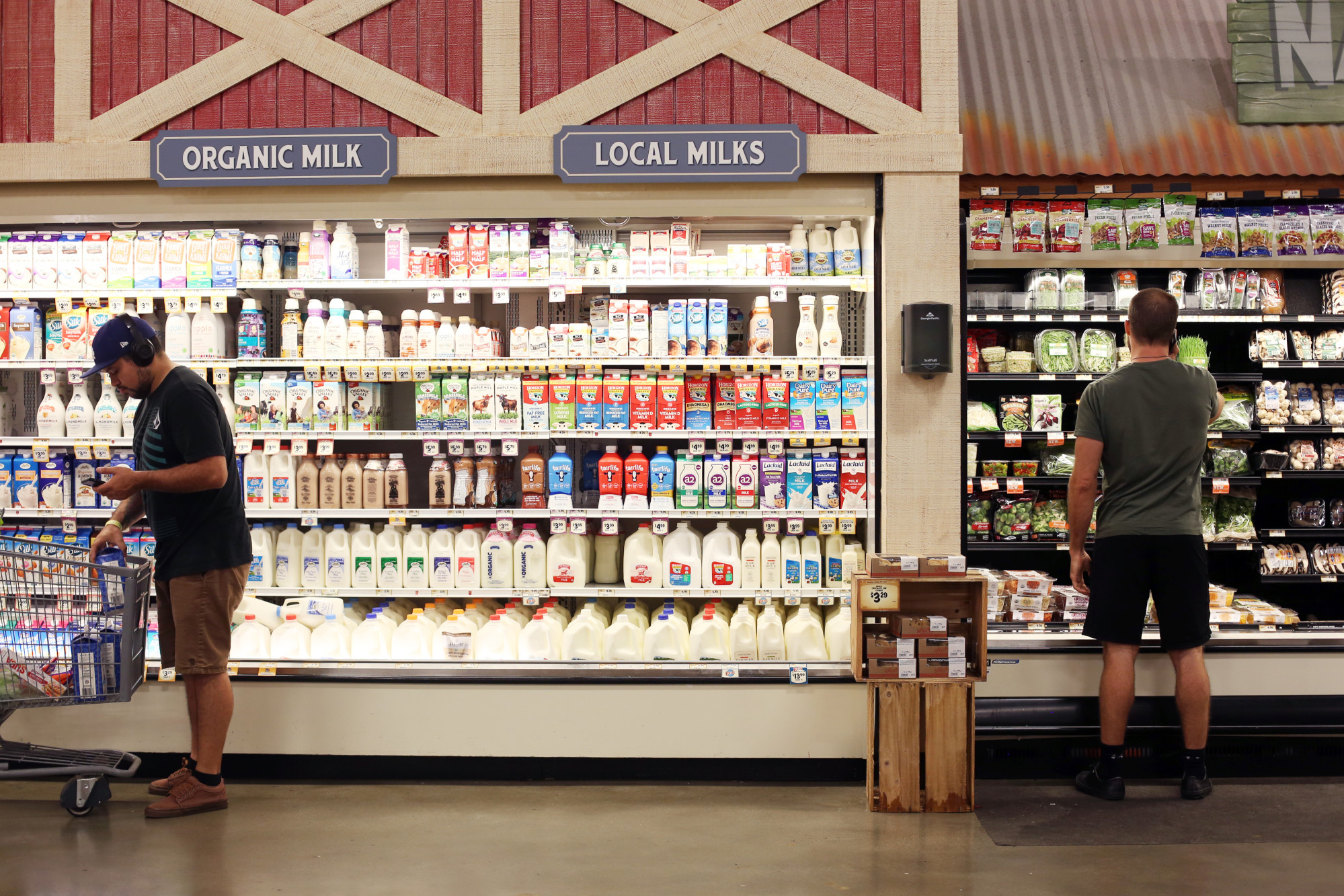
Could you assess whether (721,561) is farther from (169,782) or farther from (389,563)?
(169,782)

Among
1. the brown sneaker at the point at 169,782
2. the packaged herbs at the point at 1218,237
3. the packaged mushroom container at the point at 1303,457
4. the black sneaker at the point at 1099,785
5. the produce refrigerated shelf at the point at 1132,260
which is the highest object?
the packaged herbs at the point at 1218,237

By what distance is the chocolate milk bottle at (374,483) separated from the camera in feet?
13.5

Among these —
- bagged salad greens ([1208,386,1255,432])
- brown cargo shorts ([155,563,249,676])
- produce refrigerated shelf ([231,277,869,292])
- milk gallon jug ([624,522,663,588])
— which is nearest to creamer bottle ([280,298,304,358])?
produce refrigerated shelf ([231,277,869,292])

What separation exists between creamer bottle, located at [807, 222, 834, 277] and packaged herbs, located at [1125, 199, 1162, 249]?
1732 mm

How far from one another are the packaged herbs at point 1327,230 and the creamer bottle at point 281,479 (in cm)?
498

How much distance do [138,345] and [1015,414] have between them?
3831 mm

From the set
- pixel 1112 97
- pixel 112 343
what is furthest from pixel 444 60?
pixel 1112 97

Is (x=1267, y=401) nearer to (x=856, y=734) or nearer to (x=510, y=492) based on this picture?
(x=856, y=734)

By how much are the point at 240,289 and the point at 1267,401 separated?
4.88 m

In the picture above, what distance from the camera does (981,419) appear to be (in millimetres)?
4855

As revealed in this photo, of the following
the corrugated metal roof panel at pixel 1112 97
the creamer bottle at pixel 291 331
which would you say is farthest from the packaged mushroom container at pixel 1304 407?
the creamer bottle at pixel 291 331

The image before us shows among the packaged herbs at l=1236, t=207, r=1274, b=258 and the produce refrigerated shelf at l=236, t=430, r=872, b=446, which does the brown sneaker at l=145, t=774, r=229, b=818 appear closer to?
the produce refrigerated shelf at l=236, t=430, r=872, b=446

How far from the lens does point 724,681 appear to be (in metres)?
3.67

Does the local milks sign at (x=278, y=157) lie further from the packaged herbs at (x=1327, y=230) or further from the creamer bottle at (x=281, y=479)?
the packaged herbs at (x=1327, y=230)
